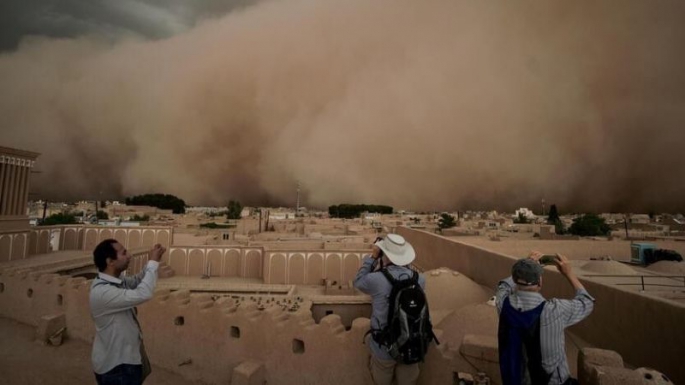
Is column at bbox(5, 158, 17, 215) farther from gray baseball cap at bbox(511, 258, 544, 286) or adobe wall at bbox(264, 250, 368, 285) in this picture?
gray baseball cap at bbox(511, 258, 544, 286)

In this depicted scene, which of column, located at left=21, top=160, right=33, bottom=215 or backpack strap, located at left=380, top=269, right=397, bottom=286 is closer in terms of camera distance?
backpack strap, located at left=380, top=269, right=397, bottom=286

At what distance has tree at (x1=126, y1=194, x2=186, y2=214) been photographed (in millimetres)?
59809

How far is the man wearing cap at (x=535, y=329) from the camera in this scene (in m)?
1.54

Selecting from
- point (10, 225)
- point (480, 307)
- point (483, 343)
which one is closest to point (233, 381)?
point (483, 343)

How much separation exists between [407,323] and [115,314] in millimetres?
1544

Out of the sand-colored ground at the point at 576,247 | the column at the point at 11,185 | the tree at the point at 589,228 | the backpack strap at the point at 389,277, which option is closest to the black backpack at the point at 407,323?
the backpack strap at the point at 389,277

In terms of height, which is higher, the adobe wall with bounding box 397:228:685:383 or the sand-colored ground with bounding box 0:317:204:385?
the adobe wall with bounding box 397:228:685:383

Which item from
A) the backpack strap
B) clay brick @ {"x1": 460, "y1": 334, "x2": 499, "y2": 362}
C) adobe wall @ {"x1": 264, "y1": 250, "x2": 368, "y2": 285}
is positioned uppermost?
the backpack strap

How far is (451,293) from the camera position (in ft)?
25.1


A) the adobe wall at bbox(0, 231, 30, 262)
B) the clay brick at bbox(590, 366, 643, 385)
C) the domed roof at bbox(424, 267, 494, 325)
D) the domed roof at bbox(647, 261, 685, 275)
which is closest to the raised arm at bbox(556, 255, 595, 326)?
the clay brick at bbox(590, 366, 643, 385)

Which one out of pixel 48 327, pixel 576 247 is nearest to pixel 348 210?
pixel 576 247

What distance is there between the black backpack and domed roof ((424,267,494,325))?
572 cm

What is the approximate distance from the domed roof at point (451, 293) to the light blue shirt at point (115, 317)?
6382 millimetres

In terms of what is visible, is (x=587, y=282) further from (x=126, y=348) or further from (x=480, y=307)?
(x=126, y=348)
